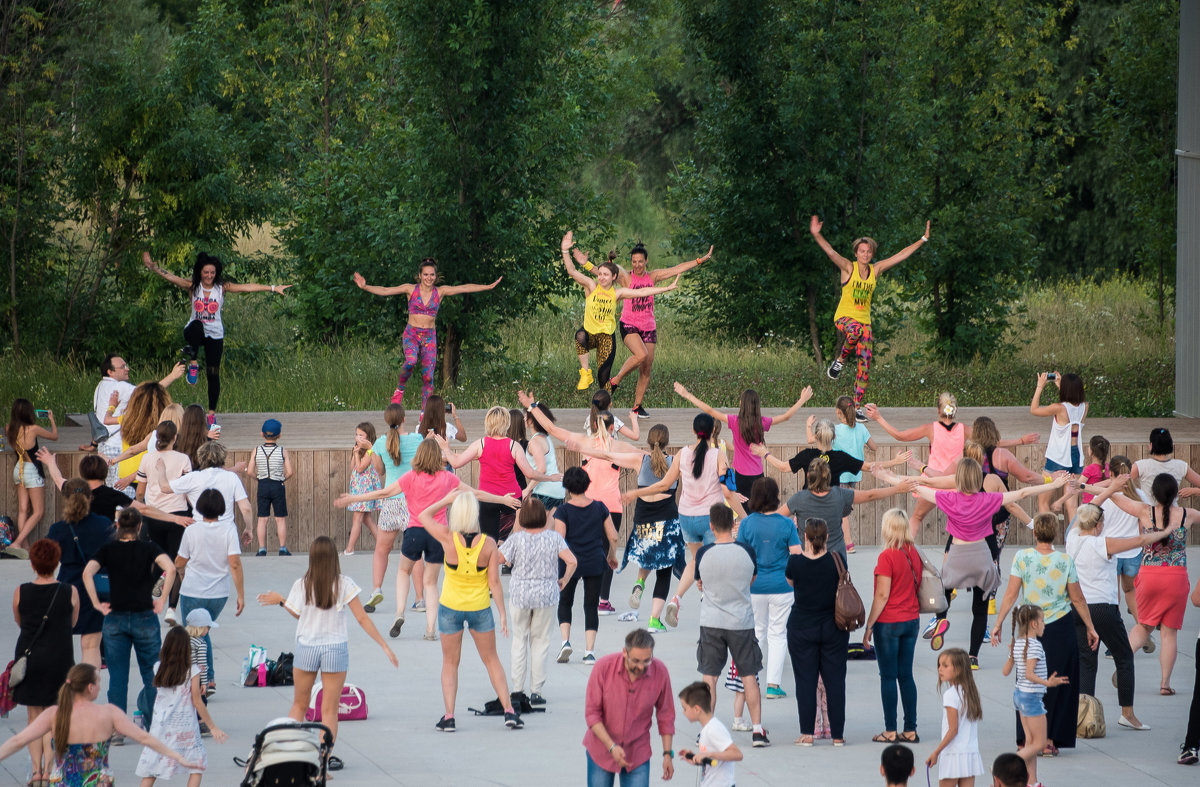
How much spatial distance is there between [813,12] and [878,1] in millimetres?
1042

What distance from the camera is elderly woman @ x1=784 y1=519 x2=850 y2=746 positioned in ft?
28.7

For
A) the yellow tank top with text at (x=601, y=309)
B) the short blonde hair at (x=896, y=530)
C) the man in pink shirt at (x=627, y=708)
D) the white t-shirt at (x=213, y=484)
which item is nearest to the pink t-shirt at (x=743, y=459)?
the short blonde hair at (x=896, y=530)

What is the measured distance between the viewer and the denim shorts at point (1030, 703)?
8.21 meters

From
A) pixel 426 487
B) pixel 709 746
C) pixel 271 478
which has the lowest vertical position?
pixel 709 746

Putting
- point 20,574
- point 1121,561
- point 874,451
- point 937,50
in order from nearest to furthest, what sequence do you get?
1. point 1121,561
2. point 20,574
3. point 874,451
4. point 937,50

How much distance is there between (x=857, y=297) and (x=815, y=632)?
789cm

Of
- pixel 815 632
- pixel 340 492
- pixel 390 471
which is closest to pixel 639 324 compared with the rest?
pixel 340 492

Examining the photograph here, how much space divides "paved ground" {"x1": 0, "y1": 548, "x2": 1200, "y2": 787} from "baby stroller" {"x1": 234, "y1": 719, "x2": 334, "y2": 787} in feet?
4.65

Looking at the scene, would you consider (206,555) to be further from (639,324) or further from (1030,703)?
(639,324)

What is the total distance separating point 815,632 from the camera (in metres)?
8.78

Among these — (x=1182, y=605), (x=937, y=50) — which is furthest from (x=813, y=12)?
(x=1182, y=605)

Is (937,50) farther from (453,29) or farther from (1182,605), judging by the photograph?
(1182,605)

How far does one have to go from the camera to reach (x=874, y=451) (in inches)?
594

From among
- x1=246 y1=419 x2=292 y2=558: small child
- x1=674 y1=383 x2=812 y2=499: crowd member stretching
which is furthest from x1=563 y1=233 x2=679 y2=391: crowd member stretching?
x1=674 y1=383 x2=812 y2=499: crowd member stretching
